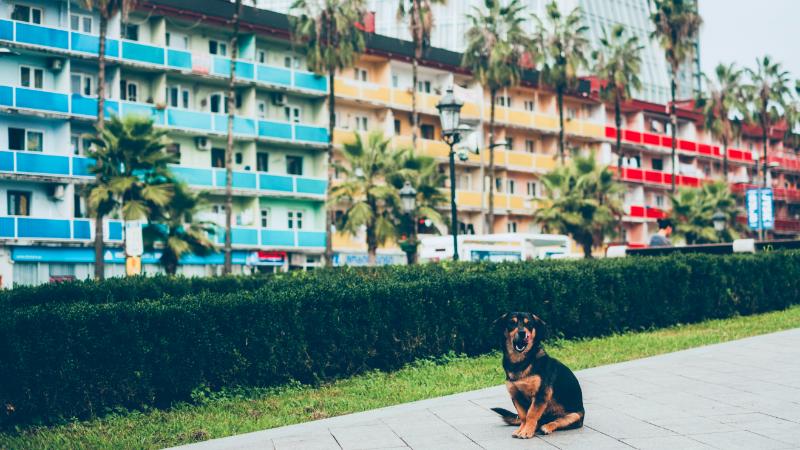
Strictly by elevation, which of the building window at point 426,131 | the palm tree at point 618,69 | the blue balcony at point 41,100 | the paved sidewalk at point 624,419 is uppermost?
the palm tree at point 618,69

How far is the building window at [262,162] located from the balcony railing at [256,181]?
1.50 meters

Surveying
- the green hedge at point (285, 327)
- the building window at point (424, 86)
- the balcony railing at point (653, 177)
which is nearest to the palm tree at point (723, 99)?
the balcony railing at point (653, 177)

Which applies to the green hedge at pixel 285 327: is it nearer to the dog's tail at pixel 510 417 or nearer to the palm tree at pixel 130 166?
the dog's tail at pixel 510 417

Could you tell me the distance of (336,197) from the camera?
39.2m

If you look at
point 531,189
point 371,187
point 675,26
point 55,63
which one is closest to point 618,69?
point 675,26

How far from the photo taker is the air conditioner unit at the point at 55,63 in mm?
41812

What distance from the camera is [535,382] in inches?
320

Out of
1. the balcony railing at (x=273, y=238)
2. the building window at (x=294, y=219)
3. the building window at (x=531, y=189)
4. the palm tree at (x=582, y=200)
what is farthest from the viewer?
the building window at (x=531, y=189)

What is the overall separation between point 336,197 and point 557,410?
102ft

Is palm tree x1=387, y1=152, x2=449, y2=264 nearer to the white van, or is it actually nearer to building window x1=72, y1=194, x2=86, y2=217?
the white van

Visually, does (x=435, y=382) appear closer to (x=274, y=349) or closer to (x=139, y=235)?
(x=274, y=349)

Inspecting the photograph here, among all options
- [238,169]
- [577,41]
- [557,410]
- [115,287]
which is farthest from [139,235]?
[577,41]

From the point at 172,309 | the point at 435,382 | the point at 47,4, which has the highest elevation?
the point at 47,4

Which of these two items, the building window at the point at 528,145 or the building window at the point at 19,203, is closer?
the building window at the point at 19,203
